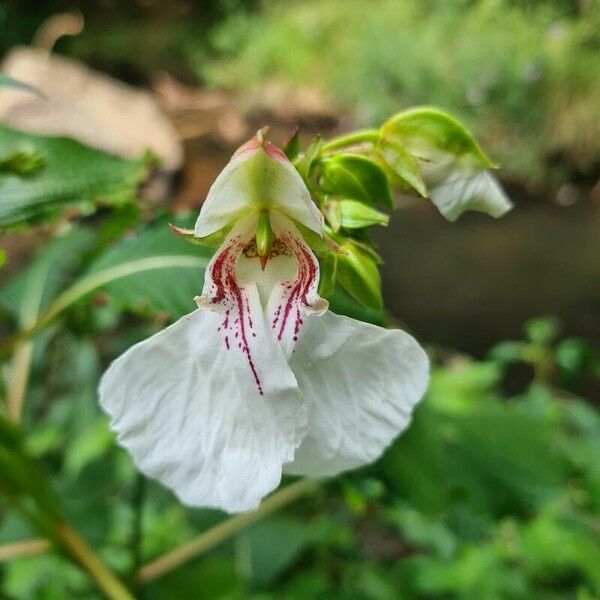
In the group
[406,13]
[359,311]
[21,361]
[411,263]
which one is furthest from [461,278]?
[359,311]

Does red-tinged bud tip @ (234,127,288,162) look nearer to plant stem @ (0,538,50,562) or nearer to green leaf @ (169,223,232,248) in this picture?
green leaf @ (169,223,232,248)

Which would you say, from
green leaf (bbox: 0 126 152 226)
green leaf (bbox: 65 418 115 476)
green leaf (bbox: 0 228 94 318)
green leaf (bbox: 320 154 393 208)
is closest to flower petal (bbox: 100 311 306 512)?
green leaf (bbox: 320 154 393 208)

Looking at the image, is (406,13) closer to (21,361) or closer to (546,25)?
(546,25)

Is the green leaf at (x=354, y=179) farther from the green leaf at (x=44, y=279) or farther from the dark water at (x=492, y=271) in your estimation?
the dark water at (x=492, y=271)

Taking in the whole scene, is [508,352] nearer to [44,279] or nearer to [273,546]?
[273,546]

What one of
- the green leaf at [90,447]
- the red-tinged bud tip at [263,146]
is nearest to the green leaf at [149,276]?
the red-tinged bud tip at [263,146]
